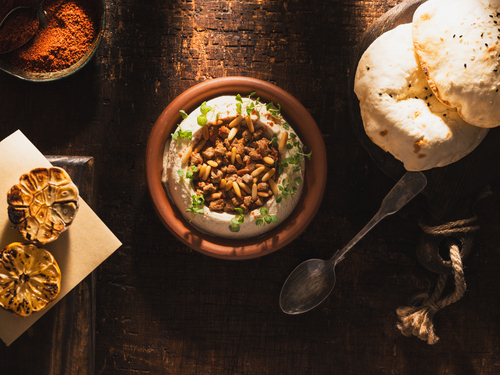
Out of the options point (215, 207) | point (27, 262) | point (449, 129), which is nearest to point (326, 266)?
point (215, 207)

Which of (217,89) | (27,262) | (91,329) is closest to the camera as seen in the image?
(27,262)

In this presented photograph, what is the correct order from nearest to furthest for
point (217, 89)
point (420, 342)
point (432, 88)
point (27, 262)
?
point (432, 88)
point (27, 262)
point (217, 89)
point (420, 342)

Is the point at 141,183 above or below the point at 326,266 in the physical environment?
above

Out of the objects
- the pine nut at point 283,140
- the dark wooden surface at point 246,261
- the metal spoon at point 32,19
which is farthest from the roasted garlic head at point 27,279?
the pine nut at point 283,140

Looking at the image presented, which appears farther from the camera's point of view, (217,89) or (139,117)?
(139,117)

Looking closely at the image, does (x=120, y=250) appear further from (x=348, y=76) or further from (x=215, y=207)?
(x=348, y=76)

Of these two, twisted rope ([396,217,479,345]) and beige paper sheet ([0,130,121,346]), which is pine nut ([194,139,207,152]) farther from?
twisted rope ([396,217,479,345])

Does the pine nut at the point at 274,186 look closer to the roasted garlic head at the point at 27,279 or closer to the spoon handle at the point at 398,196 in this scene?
the spoon handle at the point at 398,196
